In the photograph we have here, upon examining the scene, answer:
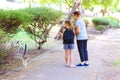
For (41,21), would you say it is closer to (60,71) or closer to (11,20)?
(11,20)

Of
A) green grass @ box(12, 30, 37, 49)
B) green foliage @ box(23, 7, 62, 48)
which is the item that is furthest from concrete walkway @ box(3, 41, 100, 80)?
green grass @ box(12, 30, 37, 49)

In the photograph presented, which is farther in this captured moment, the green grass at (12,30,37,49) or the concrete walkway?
the green grass at (12,30,37,49)

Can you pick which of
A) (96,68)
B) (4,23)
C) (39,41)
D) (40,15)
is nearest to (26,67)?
(4,23)

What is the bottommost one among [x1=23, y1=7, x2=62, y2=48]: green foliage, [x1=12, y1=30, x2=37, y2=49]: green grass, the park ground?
the park ground

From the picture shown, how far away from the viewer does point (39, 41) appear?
608 inches

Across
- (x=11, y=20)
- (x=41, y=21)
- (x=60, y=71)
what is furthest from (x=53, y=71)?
(x=41, y=21)

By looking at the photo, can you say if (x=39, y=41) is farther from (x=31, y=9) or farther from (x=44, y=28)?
(x=31, y=9)

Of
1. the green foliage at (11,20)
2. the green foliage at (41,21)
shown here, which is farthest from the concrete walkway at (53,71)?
the green foliage at (41,21)

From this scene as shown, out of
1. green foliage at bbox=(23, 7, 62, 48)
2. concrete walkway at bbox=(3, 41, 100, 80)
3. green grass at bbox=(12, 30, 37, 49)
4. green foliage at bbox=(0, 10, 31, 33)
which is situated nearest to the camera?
concrete walkway at bbox=(3, 41, 100, 80)

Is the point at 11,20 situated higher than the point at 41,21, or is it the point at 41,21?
the point at 11,20

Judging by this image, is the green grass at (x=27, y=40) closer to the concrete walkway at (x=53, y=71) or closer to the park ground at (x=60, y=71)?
the park ground at (x=60, y=71)

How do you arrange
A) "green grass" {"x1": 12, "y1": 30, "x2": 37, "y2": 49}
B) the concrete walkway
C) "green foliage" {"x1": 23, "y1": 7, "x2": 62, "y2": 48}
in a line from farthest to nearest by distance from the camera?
"green grass" {"x1": 12, "y1": 30, "x2": 37, "y2": 49}
"green foliage" {"x1": 23, "y1": 7, "x2": 62, "y2": 48}
the concrete walkway

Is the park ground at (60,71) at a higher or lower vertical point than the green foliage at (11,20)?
lower

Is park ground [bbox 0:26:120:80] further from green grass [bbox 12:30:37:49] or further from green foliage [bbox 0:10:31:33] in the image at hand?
green grass [bbox 12:30:37:49]
